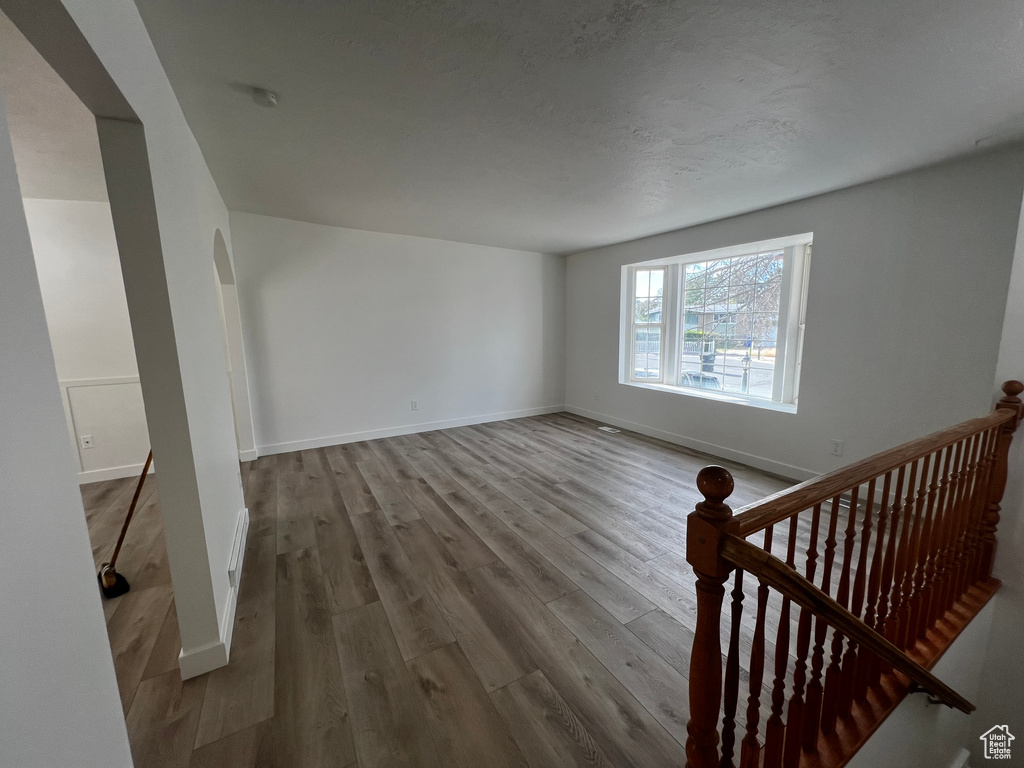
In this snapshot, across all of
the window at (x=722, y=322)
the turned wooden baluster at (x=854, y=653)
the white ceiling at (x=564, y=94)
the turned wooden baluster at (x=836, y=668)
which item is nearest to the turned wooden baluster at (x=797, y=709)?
the turned wooden baluster at (x=836, y=668)

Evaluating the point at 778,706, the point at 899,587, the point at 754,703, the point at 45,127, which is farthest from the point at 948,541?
the point at 45,127

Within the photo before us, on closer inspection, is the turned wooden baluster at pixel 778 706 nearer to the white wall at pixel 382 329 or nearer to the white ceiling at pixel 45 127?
the white ceiling at pixel 45 127

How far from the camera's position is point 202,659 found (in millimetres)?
1623

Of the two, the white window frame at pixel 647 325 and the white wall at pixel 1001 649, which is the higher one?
the white window frame at pixel 647 325

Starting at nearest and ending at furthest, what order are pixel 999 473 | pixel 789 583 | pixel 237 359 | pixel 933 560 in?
pixel 789 583, pixel 933 560, pixel 999 473, pixel 237 359

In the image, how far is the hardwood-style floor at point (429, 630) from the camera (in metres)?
1.36

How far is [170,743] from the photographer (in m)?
1.36

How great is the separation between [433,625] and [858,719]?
1.69m

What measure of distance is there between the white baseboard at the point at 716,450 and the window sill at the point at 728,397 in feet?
1.58

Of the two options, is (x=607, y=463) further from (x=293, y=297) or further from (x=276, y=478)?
(x=293, y=297)

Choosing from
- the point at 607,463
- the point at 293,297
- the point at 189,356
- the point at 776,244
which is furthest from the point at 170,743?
the point at 776,244

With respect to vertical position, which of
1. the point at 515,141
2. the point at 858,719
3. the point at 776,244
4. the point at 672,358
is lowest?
the point at 858,719

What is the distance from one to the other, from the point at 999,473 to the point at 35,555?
12.0 feet

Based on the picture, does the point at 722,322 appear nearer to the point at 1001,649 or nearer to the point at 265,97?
the point at 1001,649
